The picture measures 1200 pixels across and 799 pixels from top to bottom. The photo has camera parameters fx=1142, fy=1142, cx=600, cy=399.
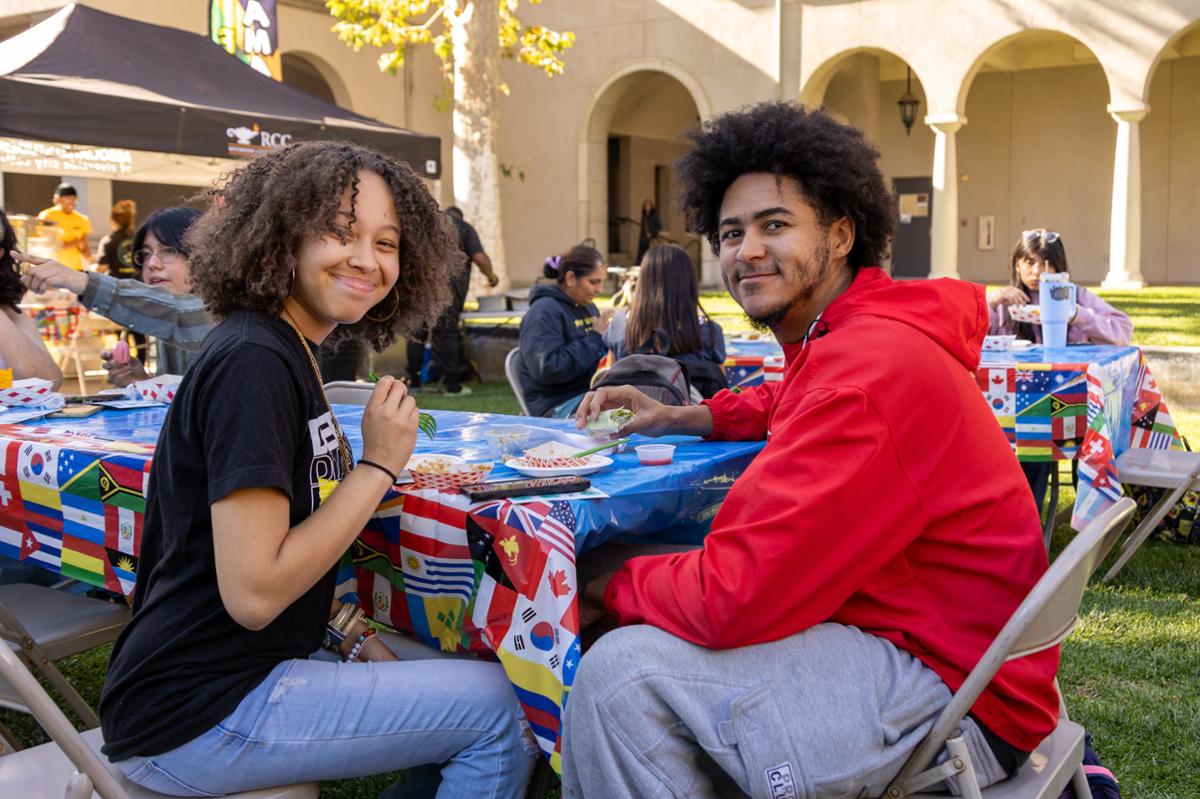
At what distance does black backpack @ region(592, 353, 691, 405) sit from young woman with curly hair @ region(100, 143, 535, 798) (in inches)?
72.6

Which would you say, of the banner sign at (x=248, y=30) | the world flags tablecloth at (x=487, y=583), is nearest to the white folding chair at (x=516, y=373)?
the world flags tablecloth at (x=487, y=583)

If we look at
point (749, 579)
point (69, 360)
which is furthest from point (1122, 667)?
point (69, 360)

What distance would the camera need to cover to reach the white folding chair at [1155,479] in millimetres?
4449

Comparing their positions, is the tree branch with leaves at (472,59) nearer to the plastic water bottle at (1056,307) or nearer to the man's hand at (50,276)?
the plastic water bottle at (1056,307)

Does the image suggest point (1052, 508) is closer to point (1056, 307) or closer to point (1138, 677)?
point (1056, 307)

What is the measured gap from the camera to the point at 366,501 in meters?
1.89

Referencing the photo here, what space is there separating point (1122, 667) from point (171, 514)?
3.19m

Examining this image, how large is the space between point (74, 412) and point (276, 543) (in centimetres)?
188

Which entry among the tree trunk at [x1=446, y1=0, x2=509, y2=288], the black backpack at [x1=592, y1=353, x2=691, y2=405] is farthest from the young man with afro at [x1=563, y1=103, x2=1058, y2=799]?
the tree trunk at [x1=446, y1=0, x2=509, y2=288]

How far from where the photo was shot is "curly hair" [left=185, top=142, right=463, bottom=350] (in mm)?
1930

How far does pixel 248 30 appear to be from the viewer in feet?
34.7

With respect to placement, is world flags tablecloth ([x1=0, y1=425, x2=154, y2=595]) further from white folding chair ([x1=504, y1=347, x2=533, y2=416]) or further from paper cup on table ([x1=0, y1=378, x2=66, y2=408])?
white folding chair ([x1=504, y1=347, x2=533, y2=416])

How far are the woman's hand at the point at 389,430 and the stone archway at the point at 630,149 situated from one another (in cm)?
1810

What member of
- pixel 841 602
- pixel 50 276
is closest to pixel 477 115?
pixel 50 276
